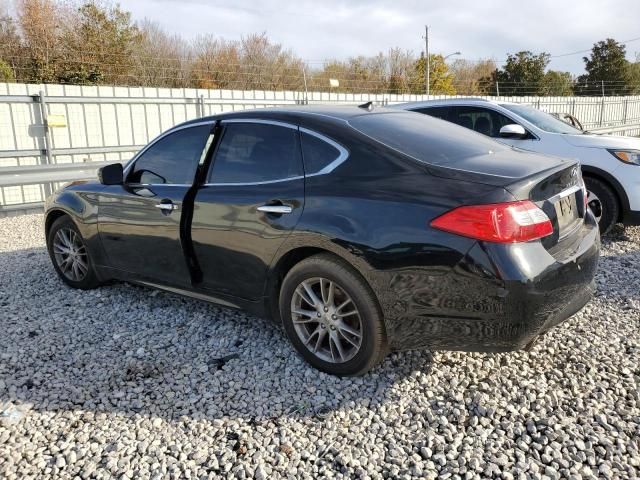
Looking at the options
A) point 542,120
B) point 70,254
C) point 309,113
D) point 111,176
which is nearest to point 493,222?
point 309,113

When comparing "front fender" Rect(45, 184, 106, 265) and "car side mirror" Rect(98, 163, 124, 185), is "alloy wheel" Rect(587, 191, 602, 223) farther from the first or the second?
"front fender" Rect(45, 184, 106, 265)

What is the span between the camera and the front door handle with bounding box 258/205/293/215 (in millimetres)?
3252

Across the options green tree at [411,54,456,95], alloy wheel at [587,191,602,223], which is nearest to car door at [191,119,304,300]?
alloy wheel at [587,191,602,223]

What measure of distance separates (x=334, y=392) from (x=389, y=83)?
30413 millimetres

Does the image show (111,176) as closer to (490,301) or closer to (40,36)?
(490,301)

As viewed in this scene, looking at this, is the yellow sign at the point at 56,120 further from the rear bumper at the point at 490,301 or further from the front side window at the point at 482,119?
the rear bumper at the point at 490,301

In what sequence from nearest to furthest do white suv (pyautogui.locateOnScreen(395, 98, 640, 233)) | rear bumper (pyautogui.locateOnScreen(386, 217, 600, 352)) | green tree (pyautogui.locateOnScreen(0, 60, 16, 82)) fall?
rear bumper (pyautogui.locateOnScreen(386, 217, 600, 352))
white suv (pyautogui.locateOnScreen(395, 98, 640, 233))
green tree (pyautogui.locateOnScreen(0, 60, 16, 82))

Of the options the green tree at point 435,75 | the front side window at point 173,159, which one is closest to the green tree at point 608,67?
the green tree at point 435,75

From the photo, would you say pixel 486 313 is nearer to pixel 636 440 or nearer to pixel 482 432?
pixel 482 432

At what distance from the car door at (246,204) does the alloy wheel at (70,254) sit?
A: 1.67 meters

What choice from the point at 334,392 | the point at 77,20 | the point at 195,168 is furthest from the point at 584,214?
the point at 77,20

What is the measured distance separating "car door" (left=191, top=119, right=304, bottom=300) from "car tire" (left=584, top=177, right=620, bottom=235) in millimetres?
4379

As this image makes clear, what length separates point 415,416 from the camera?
2859 millimetres

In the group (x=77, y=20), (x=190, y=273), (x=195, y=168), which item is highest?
(x=77, y=20)
